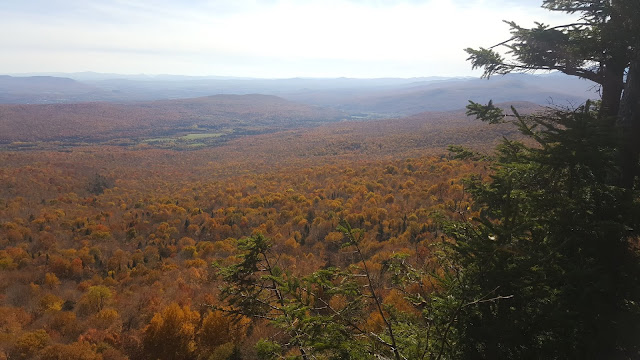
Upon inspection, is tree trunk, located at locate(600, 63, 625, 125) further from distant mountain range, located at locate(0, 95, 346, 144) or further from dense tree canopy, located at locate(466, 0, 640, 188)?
distant mountain range, located at locate(0, 95, 346, 144)

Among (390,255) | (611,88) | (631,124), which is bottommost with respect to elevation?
(390,255)

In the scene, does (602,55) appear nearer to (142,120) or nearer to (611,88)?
(611,88)

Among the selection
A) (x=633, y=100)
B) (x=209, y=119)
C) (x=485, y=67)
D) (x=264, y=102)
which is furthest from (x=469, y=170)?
(x=264, y=102)

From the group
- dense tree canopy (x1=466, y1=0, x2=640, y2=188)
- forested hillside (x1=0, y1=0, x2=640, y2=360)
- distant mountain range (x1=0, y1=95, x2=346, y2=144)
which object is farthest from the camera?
distant mountain range (x1=0, y1=95, x2=346, y2=144)

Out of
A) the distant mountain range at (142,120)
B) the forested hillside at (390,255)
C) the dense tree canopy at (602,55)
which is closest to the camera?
the forested hillside at (390,255)

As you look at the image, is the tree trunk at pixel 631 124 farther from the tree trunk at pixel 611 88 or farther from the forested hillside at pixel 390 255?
the tree trunk at pixel 611 88

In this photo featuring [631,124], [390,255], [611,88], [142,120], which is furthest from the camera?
[142,120]

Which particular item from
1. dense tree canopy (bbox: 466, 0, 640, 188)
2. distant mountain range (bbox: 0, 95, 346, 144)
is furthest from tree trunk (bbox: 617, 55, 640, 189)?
distant mountain range (bbox: 0, 95, 346, 144)

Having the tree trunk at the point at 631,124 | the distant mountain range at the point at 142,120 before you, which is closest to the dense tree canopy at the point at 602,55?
the tree trunk at the point at 631,124

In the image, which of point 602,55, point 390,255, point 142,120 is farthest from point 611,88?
point 142,120

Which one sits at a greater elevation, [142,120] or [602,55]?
[602,55]

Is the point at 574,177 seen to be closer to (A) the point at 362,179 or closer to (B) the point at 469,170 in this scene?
(B) the point at 469,170
